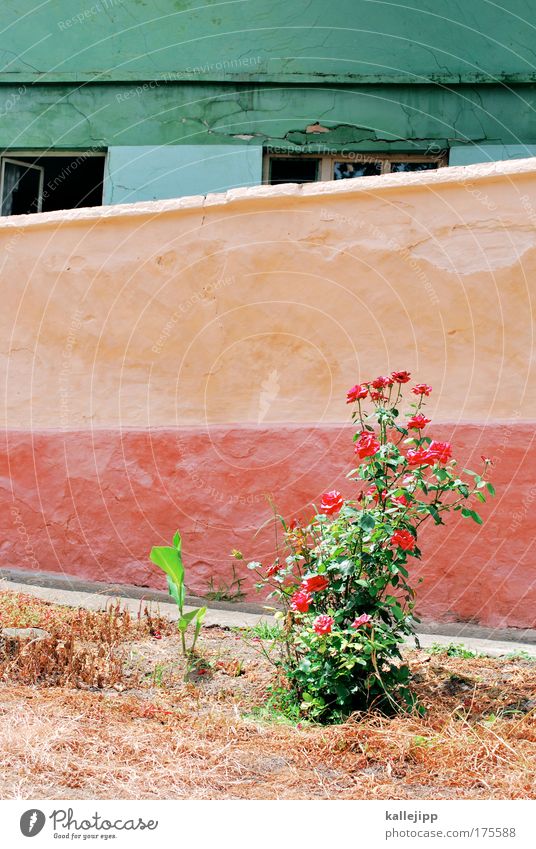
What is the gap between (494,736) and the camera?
3.04 metres

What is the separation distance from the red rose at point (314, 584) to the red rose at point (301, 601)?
24 mm

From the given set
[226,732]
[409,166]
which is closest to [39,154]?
[409,166]

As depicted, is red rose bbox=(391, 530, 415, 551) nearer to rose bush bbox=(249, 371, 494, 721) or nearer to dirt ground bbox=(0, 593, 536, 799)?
rose bush bbox=(249, 371, 494, 721)

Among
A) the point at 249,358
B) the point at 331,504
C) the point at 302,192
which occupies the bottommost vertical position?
the point at 331,504

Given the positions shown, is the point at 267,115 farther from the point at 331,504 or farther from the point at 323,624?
the point at 323,624

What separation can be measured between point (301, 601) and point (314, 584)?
0.11 meters

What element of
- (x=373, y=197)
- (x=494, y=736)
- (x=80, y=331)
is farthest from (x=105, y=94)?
(x=494, y=736)

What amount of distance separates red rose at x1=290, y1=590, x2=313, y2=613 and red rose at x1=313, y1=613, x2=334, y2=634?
0.06 m

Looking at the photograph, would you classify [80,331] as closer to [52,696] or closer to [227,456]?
[227,456]

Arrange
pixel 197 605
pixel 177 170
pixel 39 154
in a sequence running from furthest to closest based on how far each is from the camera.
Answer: pixel 39 154, pixel 177 170, pixel 197 605

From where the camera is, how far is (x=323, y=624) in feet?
10.4

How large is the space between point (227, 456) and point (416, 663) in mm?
1747

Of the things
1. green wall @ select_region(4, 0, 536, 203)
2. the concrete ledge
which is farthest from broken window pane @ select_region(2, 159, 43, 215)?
the concrete ledge

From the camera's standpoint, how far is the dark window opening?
25.9ft
